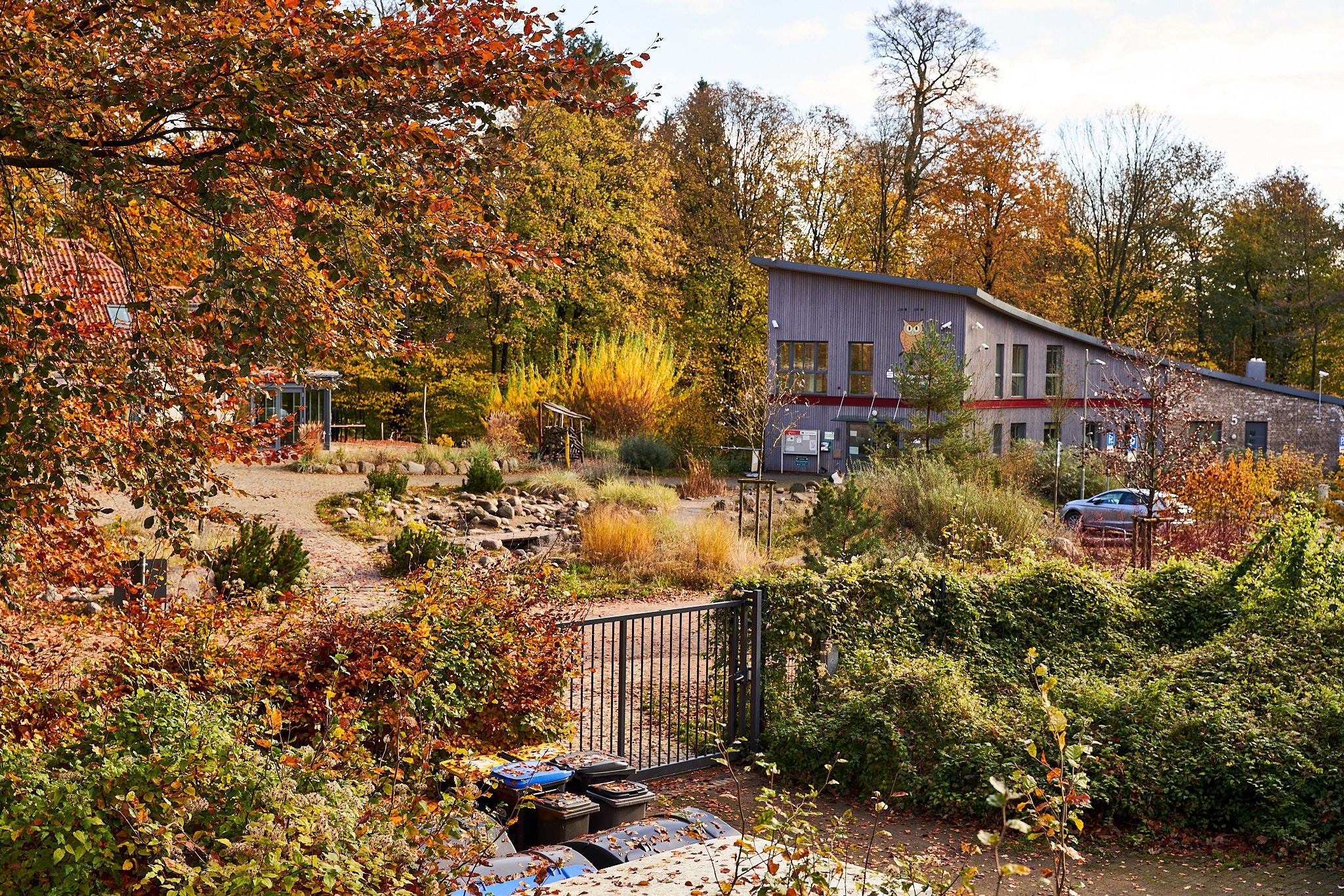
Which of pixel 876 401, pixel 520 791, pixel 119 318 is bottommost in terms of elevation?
pixel 520 791

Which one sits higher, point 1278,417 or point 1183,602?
point 1278,417

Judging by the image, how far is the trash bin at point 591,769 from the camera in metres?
6.42

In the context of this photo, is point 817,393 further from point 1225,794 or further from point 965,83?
Result: point 1225,794

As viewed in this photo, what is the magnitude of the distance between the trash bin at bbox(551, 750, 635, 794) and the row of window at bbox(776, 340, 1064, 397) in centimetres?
2798

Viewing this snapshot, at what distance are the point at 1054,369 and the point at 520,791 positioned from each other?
36577 millimetres

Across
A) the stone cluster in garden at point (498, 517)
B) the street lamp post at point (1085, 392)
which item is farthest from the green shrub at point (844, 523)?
the street lamp post at point (1085, 392)

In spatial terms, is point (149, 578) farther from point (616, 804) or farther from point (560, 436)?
point (560, 436)

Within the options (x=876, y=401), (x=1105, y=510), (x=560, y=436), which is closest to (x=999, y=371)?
(x=876, y=401)

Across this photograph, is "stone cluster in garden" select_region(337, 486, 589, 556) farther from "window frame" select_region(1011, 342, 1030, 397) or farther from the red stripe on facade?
"window frame" select_region(1011, 342, 1030, 397)

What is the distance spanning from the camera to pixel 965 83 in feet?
133

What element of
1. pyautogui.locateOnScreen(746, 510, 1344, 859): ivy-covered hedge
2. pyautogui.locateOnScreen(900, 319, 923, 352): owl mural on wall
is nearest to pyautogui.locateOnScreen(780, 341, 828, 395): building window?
pyautogui.locateOnScreen(900, 319, 923, 352): owl mural on wall

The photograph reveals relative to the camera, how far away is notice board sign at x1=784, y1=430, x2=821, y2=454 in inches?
1363

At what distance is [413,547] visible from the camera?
14.7 meters

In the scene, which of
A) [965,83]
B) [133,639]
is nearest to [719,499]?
[133,639]
